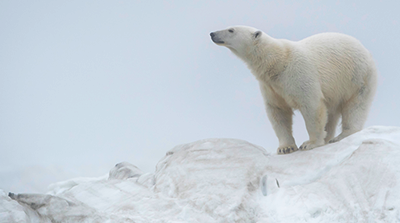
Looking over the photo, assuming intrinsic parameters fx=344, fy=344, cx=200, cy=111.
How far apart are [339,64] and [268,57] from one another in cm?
160

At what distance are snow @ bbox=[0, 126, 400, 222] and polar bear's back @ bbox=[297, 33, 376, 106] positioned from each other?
134 cm

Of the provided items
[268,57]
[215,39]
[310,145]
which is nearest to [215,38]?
[215,39]

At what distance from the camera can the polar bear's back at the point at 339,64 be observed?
6.88m

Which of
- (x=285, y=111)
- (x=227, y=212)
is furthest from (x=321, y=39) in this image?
(x=227, y=212)

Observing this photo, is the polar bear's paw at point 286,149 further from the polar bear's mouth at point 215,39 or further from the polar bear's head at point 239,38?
the polar bear's mouth at point 215,39

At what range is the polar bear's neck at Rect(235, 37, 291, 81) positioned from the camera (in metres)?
6.63

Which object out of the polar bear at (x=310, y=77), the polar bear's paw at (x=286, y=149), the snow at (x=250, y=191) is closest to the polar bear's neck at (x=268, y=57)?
the polar bear at (x=310, y=77)

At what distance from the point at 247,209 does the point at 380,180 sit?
179 centimetres

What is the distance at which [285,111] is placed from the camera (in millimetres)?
7438

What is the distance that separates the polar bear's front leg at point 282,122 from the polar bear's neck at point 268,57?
93cm

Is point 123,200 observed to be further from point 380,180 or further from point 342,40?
point 342,40

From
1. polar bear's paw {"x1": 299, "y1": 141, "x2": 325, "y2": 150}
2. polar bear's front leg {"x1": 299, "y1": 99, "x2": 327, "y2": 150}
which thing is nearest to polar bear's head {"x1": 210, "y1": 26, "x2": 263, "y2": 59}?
polar bear's front leg {"x1": 299, "y1": 99, "x2": 327, "y2": 150}

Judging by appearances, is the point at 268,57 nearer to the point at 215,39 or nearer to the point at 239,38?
the point at 239,38

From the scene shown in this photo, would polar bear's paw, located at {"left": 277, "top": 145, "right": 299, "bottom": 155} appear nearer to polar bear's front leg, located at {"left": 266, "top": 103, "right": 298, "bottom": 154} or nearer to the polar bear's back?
polar bear's front leg, located at {"left": 266, "top": 103, "right": 298, "bottom": 154}
